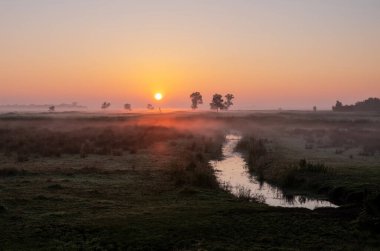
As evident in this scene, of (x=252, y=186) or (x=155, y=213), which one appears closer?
(x=155, y=213)

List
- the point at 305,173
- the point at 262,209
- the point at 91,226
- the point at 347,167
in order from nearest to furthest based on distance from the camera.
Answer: the point at 91,226
the point at 262,209
the point at 305,173
the point at 347,167

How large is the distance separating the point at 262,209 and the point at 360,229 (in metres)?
5.46

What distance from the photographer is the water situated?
27.5 m

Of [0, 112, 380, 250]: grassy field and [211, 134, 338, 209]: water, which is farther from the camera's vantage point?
[211, 134, 338, 209]: water

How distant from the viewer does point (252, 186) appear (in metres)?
33.2

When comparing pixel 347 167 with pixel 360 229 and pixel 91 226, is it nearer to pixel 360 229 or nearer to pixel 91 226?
pixel 360 229

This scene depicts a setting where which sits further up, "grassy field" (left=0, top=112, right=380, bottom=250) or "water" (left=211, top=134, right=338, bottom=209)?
"grassy field" (left=0, top=112, right=380, bottom=250)

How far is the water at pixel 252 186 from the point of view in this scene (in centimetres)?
2749

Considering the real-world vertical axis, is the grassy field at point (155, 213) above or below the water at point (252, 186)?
above

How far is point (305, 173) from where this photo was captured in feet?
115

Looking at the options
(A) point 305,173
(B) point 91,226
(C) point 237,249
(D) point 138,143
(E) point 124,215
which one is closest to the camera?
(C) point 237,249

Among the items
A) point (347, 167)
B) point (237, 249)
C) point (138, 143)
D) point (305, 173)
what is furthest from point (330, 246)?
point (138, 143)

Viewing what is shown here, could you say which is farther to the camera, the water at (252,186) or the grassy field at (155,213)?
the water at (252,186)

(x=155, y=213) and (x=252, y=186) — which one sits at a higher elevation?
(x=155, y=213)
